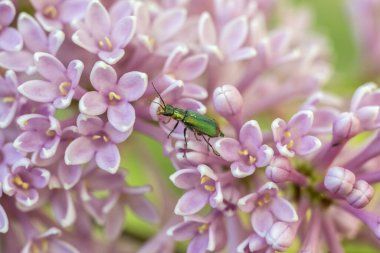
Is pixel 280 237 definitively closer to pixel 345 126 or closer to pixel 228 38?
pixel 345 126

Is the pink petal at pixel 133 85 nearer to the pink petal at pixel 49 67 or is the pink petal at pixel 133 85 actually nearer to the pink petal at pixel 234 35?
the pink petal at pixel 49 67

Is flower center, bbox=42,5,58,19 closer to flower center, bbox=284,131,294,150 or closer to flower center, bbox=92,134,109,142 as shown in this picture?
flower center, bbox=92,134,109,142

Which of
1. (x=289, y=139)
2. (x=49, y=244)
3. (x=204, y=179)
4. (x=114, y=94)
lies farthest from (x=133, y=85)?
(x=49, y=244)

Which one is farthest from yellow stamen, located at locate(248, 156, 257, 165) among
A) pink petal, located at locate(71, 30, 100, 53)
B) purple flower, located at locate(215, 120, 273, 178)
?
pink petal, located at locate(71, 30, 100, 53)

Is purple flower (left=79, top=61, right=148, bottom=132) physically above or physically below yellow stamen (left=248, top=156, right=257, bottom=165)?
above

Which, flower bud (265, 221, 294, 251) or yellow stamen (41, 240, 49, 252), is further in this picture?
yellow stamen (41, 240, 49, 252)

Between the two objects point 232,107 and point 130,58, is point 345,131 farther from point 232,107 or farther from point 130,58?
point 130,58

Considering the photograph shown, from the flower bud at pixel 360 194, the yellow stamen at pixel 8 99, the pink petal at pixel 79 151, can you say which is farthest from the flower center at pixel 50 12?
the flower bud at pixel 360 194
